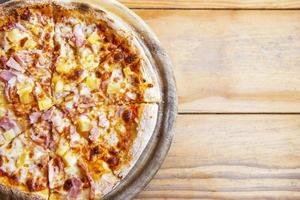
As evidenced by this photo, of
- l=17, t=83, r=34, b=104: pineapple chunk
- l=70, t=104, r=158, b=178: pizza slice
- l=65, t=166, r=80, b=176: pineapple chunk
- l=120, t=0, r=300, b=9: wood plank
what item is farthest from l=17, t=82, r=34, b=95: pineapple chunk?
l=120, t=0, r=300, b=9: wood plank

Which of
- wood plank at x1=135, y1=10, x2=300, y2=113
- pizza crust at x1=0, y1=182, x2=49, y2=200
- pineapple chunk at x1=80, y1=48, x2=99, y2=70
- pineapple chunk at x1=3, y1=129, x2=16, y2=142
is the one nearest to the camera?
pizza crust at x1=0, y1=182, x2=49, y2=200

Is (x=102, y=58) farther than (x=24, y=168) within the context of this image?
Yes

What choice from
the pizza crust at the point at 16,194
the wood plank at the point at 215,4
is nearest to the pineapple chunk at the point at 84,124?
the pizza crust at the point at 16,194

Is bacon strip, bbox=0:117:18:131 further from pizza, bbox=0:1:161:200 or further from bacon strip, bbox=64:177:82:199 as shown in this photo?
bacon strip, bbox=64:177:82:199

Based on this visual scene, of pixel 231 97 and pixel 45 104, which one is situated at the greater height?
pixel 231 97

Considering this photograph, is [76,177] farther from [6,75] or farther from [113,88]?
[6,75]

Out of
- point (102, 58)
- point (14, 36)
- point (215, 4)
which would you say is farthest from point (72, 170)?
point (215, 4)

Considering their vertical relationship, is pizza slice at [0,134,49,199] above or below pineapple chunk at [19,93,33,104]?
below
